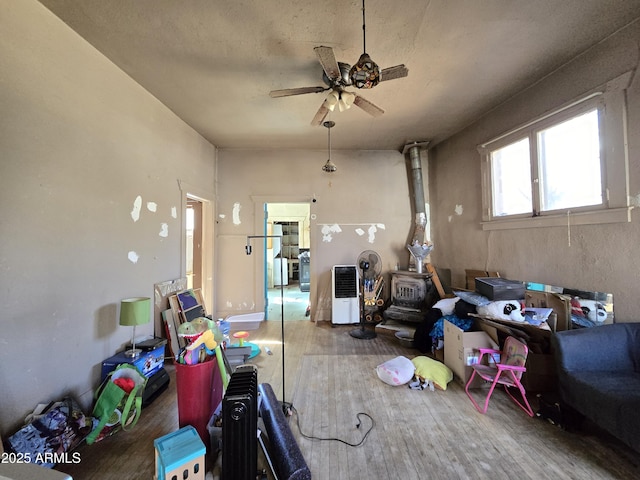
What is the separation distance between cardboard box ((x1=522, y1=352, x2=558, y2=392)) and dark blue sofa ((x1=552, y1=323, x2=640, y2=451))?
0.40 metres

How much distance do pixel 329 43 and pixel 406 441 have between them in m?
3.05

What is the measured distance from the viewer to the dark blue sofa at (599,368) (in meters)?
1.51

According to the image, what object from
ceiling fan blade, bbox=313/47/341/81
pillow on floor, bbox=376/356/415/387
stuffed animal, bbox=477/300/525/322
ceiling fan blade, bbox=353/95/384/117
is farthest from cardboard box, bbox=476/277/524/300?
ceiling fan blade, bbox=313/47/341/81

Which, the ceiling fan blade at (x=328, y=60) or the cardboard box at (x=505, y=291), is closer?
the ceiling fan blade at (x=328, y=60)

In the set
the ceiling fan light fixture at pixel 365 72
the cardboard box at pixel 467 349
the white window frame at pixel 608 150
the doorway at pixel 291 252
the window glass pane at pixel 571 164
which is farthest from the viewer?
the doorway at pixel 291 252

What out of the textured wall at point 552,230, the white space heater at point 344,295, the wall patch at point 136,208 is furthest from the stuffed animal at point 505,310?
the wall patch at point 136,208

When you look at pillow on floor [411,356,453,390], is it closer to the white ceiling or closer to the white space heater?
the white space heater

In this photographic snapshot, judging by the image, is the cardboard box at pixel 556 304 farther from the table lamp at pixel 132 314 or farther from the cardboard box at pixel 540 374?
the table lamp at pixel 132 314

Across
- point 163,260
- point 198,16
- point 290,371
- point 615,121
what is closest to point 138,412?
point 290,371

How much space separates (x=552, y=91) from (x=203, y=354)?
3902 millimetres

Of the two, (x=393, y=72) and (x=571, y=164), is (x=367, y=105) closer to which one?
(x=393, y=72)

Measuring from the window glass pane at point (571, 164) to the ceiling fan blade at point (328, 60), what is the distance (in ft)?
7.51

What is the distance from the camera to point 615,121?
2.02 m

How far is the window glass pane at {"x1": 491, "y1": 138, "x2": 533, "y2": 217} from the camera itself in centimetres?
285
